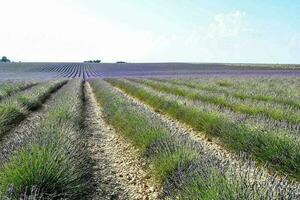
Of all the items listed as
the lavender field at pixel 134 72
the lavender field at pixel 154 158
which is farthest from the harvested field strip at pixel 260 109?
the lavender field at pixel 134 72

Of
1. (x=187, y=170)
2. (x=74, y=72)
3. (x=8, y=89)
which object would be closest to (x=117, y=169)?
(x=187, y=170)

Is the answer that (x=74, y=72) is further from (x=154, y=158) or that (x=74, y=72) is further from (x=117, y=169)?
(x=154, y=158)

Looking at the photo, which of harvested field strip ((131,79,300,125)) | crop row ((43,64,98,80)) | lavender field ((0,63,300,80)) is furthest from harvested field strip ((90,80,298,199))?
crop row ((43,64,98,80))

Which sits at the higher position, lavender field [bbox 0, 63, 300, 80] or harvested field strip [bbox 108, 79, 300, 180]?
harvested field strip [bbox 108, 79, 300, 180]

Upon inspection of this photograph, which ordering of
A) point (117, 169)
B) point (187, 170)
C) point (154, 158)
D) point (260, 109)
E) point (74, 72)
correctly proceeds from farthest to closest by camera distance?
1. point (74, 72)
2. point (260, 109)
3. point (117, 169)
4. point (154, 158)
5. point (187, 170)

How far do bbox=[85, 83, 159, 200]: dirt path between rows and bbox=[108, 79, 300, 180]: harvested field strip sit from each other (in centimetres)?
186

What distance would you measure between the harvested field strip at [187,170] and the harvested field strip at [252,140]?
3.34 feet

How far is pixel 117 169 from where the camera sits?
6.93 m

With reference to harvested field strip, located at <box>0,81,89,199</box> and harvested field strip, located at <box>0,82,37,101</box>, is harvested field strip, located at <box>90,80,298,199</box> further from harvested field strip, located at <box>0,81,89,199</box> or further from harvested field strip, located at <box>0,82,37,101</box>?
harvested field strip, located at <box>0,82,37,101</box>

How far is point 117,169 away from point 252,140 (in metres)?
2.52

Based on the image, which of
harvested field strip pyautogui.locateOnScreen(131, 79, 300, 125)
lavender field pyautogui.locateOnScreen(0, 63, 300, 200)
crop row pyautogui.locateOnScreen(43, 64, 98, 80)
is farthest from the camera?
crop row pyautogui.locateOnScreen(43, 64, 98, 80)

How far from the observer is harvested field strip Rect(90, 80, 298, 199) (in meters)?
3.81

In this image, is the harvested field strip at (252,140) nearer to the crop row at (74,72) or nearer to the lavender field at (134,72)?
the lavender field at (134,72)

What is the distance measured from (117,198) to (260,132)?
328cm
